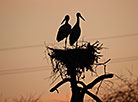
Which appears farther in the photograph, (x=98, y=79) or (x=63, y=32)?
(x=63, y=32)

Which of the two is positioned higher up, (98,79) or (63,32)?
(63,32)

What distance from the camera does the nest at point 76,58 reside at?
9380 mm

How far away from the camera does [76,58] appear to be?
9508 millimetres

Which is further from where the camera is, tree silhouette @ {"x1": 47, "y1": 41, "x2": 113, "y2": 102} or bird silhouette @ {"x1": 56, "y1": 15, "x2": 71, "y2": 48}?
bird silhouette @ {"x1": 56, "y1": 15, "x2": 71, "y2": 48}

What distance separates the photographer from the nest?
938 centimetres

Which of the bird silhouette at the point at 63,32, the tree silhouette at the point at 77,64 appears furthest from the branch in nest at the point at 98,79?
the bird silhouette at the point at 63,32

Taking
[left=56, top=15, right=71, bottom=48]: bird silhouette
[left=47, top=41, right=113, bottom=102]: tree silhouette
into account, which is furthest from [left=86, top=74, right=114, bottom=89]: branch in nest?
[left=56, top=15, right=71, bottom=48]: bird silhouette

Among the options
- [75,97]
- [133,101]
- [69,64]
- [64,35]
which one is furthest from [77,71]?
[133,101]

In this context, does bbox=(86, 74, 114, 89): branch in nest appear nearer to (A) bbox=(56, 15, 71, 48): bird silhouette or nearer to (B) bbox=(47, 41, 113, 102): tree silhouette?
(B) bbox=(47, 41, 113, 102): tree silhouette

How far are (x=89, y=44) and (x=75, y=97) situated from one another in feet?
6.06

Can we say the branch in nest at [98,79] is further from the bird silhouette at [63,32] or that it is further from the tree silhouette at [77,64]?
the bird silhouette at [63,32]

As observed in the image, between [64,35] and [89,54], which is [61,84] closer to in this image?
[89,54]

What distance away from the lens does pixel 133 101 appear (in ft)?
39.9

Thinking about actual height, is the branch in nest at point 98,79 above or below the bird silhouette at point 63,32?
below
